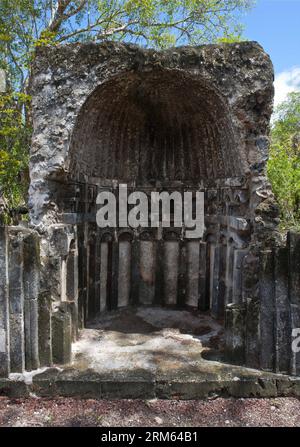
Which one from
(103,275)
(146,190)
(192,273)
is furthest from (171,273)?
(146,190)

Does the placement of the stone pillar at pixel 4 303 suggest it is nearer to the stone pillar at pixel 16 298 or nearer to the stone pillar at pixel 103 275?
the stone pillar at pixel 16 298

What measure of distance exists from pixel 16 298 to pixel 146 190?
3.65m

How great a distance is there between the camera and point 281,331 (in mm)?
4184

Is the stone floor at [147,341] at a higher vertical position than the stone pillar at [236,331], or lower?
lower

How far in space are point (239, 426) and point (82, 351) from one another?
2.23m

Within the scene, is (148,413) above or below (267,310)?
below

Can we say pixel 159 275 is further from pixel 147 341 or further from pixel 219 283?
pixel 147 341

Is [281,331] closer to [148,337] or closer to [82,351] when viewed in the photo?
[148,337]

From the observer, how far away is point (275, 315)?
4.21 meters

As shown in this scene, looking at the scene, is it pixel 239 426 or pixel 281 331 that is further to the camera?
pixel 281 331

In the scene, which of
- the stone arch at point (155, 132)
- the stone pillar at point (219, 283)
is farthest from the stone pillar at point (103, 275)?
the stone pillar at point (219, 283)

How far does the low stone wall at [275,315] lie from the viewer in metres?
4.12

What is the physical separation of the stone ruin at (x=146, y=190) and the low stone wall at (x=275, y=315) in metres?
0.01
